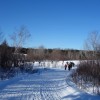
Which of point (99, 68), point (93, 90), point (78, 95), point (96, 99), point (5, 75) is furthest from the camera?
point (5, 75)

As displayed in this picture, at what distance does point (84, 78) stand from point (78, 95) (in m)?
5.17

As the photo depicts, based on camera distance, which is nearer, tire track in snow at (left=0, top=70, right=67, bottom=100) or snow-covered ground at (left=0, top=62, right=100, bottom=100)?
snow-covered ground at (left=0, top=62, right=100, bottom=100)

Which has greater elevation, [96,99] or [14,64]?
[14,64]

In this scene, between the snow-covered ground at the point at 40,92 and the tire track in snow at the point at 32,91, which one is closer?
the snow-covered ground at the point at 40,92

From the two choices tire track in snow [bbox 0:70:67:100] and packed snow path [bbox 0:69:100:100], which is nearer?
packed snow path [bbox 0:69:100:100]

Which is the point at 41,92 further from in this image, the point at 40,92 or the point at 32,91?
the point at 32,91

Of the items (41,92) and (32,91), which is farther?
(32,91)

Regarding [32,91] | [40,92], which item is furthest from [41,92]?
[32,91]

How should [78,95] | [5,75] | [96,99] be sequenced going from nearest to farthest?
[96,99] < [78,95] < [5,75]

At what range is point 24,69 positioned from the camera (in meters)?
33.3

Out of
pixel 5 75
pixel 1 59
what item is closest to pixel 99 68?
pixel 5 75

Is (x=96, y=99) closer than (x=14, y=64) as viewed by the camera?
Yes

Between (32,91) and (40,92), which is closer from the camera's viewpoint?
(40,92)

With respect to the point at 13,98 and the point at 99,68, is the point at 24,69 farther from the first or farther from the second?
the point at 13,98
